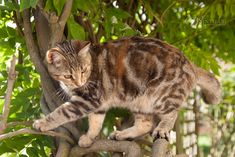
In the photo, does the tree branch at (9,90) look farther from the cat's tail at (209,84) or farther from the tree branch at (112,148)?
the cat's tail at (209,84)

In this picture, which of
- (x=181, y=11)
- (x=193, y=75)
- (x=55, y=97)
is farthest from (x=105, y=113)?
(x=181, y=11)

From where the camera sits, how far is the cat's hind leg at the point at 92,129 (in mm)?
2031

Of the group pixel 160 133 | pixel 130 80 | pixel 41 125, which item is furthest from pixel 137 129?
pixel 41 125

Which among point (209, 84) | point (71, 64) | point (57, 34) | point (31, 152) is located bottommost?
point (31, 152)

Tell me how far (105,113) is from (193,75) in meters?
0.42

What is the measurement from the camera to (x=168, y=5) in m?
2.72

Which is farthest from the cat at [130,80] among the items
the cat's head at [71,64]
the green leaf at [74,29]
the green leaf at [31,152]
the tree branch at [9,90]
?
the tree branch at [9,90]

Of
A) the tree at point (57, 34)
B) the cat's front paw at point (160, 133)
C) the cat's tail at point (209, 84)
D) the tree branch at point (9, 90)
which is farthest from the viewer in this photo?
the cat's tail at point (209, 84)

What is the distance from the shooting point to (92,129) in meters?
2.19

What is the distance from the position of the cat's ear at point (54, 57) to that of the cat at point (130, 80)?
34 millimetres

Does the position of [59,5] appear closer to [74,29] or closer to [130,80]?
[74,29]

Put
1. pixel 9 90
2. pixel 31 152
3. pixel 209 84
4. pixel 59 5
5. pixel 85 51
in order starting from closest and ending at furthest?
pixel 9 90, pixel 59 5, pixel 31 152, pixel 85 51, pixel 209 84

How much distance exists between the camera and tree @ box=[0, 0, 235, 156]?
200 cm

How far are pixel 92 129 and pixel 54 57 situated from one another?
351 millimetres
